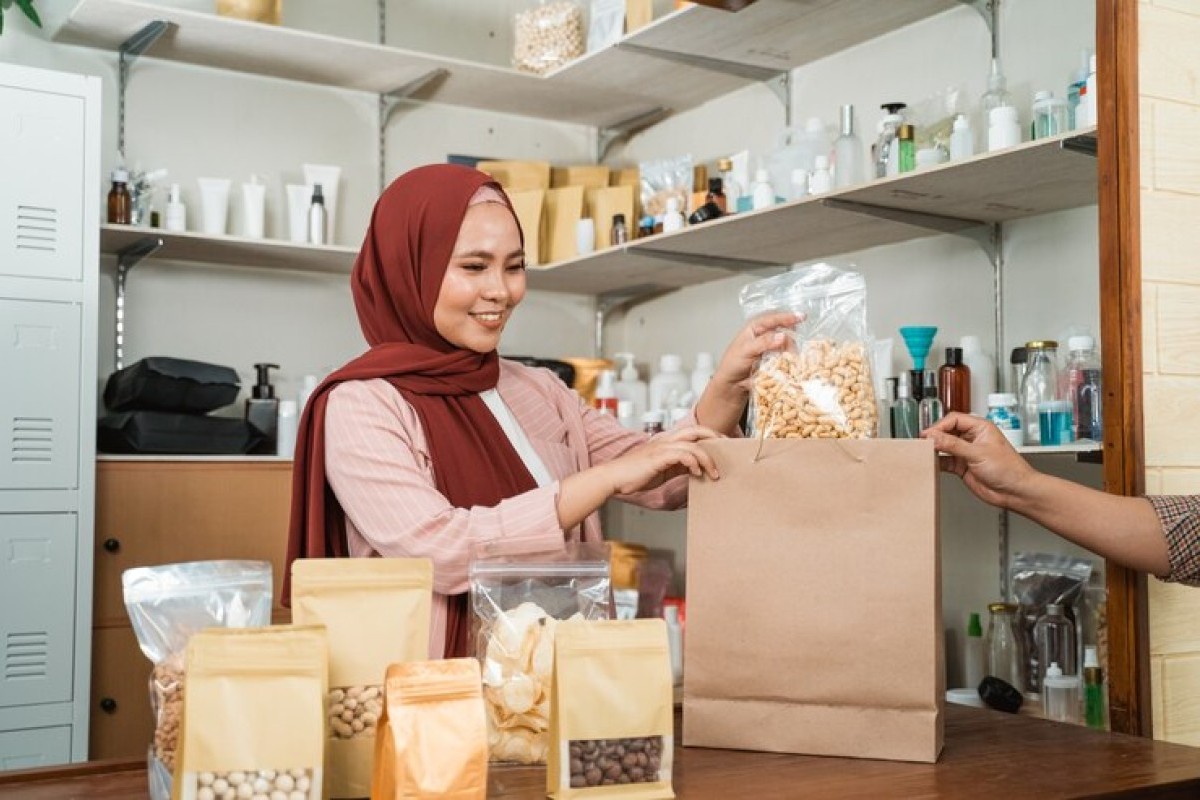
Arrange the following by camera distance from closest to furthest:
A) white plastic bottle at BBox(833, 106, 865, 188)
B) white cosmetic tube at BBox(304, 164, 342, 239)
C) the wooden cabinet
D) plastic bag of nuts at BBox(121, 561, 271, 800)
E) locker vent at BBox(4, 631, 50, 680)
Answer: plastic bag of nuts at BBox(121, 561, 271, 800), white plastic bottle at BBox(833, 106, 865, 188), locker vent at BBox(4, 631, 50, 680), the wooden cabinet, white cosmetic tube at BBox(304, 164, 342, 239)

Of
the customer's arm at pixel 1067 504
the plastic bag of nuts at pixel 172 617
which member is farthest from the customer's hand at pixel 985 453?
→ the plastic bag of nuts at pixel 172 617

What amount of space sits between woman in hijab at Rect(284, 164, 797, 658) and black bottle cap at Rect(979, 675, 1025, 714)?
917 mm

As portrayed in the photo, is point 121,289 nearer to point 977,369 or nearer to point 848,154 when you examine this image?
point 848,154

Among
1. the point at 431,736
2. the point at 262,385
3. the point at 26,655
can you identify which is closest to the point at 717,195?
the point at 262,385

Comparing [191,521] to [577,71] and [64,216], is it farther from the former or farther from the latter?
[577,71]

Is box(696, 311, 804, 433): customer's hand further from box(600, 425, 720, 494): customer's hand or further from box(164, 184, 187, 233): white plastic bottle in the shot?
box(164, 184, 187, 233): white plastic bottle

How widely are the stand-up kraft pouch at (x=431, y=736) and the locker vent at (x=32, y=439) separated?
7.59 feet

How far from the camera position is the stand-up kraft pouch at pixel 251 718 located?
919 mm

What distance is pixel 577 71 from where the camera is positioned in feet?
11.8

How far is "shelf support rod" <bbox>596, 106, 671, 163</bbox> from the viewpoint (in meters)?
3.96

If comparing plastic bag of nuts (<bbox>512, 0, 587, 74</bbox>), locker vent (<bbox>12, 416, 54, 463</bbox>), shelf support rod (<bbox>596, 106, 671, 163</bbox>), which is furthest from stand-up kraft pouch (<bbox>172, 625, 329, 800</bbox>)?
shelf support rod (<bbox>596, 106, 671, 163</bbox>)

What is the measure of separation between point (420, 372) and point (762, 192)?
1.42 metres

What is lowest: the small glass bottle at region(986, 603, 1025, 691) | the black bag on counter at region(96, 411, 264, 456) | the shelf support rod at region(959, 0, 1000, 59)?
the small glass bottle at region(986, 603, 1025, 691)

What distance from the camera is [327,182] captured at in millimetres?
3670
